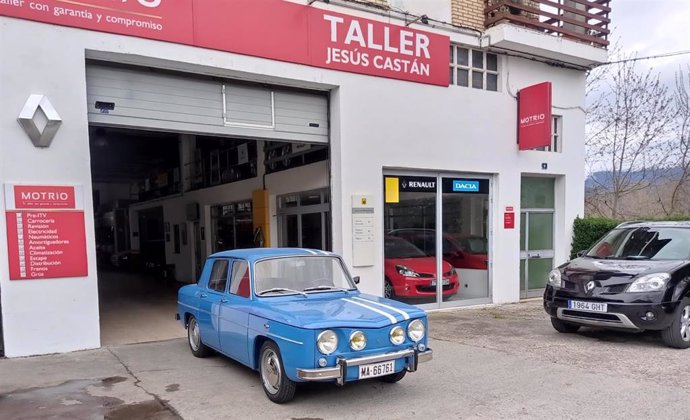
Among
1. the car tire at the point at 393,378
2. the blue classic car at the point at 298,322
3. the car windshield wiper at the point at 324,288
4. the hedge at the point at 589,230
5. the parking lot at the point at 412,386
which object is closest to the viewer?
the blue classic car at the point at 298,322

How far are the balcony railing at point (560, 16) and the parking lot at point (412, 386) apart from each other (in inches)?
277

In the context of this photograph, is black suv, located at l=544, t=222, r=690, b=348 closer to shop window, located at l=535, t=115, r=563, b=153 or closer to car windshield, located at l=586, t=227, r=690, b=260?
car windshield, located at l=586, t=227, r=690, b=260

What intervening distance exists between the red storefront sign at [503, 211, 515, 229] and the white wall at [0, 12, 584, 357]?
127 mm

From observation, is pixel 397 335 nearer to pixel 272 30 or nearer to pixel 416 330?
pixel 416 330

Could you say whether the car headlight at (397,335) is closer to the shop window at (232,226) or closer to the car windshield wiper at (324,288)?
the car windshield wiper at (324,288)

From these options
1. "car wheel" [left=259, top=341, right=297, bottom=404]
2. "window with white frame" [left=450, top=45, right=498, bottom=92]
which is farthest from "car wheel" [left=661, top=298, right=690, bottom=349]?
"window with white frame" [left=450, top=45, right=498, bottom=92]

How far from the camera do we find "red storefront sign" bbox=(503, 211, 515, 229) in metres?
11.2

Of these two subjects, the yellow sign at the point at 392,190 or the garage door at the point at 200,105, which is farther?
the yellow sign at the point at 392,190

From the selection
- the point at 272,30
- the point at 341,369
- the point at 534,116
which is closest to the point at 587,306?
the point at 341,369

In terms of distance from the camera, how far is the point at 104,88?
293 inches

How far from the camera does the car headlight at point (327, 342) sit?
4.35 metres

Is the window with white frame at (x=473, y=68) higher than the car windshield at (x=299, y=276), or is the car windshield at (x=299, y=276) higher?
the window with white frame at (x=473, y=68)

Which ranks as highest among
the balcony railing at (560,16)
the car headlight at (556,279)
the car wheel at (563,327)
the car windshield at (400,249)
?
the balcony railing at (560,16)

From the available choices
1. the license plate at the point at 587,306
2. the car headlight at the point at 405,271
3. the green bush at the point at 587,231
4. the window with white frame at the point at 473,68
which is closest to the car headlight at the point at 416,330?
the license plate at the point at 587,306
